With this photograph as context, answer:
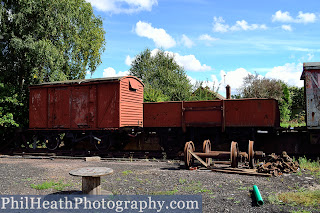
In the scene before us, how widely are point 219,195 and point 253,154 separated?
3.73 m

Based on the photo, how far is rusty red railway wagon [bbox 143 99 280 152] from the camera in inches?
492

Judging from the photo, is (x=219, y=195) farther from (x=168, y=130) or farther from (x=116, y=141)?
(x=116, y=141)

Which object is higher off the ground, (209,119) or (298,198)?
(209,119)

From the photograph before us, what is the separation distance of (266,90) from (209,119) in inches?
988

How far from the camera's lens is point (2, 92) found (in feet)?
56.5

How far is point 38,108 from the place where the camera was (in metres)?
16.4

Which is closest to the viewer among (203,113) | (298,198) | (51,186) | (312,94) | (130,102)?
(298,198)

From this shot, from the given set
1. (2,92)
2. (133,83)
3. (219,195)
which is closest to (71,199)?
(219,195)

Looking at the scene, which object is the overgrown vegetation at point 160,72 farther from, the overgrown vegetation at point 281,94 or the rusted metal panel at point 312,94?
the rusted metal panel at point 312,94

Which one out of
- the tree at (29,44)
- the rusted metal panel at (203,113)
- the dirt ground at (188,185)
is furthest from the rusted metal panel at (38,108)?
the rusted metal panel at (203,113)

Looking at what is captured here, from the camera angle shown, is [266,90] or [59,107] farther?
[266,90]

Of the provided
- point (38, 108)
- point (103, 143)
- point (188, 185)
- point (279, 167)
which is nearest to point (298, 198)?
point (188, 185)

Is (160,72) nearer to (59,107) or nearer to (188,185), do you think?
(59,107)

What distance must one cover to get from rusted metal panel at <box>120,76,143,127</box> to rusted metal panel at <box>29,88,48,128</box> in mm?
4551
